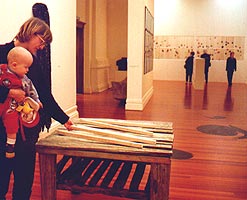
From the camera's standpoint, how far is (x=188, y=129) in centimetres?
618

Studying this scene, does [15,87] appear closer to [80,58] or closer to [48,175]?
[48,175]

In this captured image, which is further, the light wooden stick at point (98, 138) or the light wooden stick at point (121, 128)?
the light wooden stick at point (121, 128)

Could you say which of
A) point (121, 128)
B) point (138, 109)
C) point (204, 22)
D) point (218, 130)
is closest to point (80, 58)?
point (138, 109)

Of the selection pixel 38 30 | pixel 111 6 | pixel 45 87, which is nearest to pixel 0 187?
pixel 45 87

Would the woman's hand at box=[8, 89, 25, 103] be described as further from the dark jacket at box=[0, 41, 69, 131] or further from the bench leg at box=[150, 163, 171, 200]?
the bench leg at box=[150, 163, 171, 200]

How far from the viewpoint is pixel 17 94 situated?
7.08 ft

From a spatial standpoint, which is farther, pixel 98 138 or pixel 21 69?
pixel 98 138

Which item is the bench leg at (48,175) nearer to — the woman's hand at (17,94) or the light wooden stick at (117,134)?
the light wooden stick at (117,134)

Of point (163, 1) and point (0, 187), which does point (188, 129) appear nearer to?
point (0, 187)

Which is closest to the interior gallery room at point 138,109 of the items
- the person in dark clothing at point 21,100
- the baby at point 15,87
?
the person in dark clothing at point 21,100

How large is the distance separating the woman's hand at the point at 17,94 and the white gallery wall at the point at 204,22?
1626cm

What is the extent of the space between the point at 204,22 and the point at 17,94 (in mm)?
16491

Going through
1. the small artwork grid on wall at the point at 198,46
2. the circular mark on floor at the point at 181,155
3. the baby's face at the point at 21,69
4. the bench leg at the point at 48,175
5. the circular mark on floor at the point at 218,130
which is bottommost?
the circular mark on floor at the point at 181,155

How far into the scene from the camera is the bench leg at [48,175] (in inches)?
97.7
